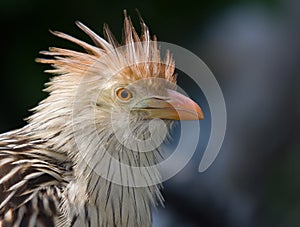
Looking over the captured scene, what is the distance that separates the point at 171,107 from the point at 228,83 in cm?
190

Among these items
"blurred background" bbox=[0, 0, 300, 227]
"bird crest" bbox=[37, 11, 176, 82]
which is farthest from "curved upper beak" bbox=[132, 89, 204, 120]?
"blurred background" bbox=[0, 0, 300, 227]

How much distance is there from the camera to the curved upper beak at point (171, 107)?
3320 mm

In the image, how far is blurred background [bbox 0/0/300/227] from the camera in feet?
15.4

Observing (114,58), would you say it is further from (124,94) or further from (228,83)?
(228,83)

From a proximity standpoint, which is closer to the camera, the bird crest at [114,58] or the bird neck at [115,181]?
the bird neck at [115,181]

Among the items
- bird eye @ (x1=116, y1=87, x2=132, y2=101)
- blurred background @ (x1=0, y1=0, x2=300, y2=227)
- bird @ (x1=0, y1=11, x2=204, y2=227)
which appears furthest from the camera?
blurred background @ (x1=0, y1=0, x2=300, y2=227)

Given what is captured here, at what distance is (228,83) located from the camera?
5211 mm

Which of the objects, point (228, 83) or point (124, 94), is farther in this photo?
point (228, 83)

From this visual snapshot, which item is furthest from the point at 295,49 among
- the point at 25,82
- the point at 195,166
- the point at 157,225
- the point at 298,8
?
the point at 25,82

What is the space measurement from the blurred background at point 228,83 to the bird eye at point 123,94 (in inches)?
34.3

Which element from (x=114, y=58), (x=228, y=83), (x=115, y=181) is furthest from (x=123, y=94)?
(x=228, y=83)

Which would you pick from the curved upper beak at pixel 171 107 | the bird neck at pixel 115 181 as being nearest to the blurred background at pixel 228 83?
the bird neck at pixel 115 181

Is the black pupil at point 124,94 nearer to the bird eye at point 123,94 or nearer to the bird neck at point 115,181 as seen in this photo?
the bird eye at point 123,94

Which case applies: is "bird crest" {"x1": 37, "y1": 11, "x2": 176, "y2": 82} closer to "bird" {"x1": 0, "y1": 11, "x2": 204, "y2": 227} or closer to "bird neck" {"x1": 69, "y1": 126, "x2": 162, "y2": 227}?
"bird" {"x1": 0, "y1": 11, "x2": 204, "y2": 227}
